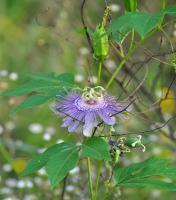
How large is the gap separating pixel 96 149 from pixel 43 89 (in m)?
0.22

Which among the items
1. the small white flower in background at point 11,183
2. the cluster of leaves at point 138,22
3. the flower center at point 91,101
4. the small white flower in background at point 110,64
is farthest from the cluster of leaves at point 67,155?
the small white flower in background at point 110,64

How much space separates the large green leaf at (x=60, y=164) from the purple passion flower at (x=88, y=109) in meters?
0.07

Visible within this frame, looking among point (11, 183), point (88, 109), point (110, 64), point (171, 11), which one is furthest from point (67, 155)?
point (110, 64)

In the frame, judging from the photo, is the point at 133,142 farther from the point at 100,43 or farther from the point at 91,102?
the point at 100,43

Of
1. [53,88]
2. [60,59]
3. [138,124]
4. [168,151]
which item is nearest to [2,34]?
[60,59]

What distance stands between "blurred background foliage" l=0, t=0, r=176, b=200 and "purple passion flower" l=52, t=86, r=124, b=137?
167 millimetres

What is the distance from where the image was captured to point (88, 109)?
1376 millimetres

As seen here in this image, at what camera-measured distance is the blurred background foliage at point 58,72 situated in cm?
216

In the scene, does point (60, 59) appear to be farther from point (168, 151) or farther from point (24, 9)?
point (168, 151)

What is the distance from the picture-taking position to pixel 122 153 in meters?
1.41

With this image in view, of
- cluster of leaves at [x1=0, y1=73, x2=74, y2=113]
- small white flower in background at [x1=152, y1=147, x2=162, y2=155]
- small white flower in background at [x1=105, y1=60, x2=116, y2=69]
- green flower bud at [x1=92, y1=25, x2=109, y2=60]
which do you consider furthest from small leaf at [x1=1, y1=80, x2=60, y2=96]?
small white flower in background at [x1=152, y1=147, x2=162, y2=155]

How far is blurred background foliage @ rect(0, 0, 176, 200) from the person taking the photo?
7.10 ft

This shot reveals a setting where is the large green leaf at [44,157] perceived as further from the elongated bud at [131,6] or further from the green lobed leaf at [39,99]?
the elongated bud at [131,6]

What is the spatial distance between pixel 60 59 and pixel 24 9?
0.49 m
